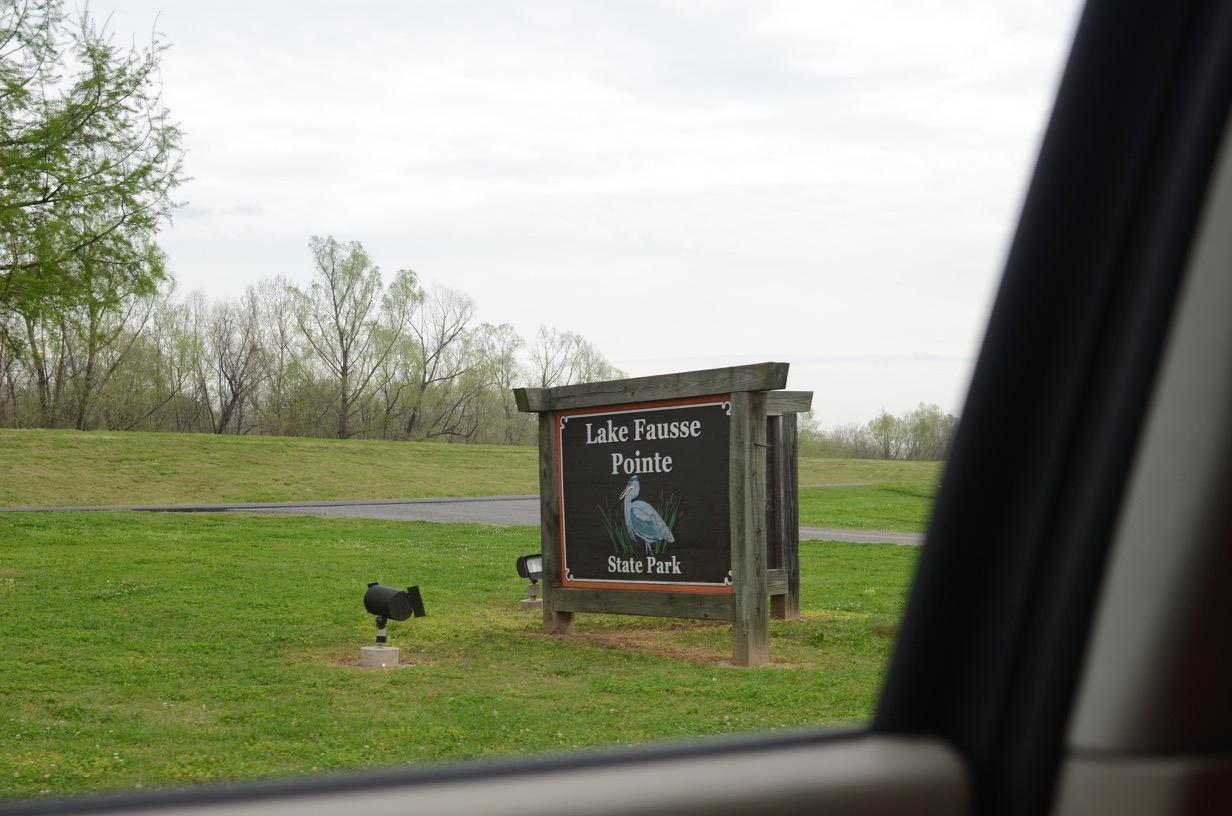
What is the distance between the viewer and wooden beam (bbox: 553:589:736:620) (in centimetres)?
773

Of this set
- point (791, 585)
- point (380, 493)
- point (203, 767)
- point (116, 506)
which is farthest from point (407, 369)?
point (380, 493)

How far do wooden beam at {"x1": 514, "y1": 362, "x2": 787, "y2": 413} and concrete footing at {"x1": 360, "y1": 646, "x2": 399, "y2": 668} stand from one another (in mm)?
2194

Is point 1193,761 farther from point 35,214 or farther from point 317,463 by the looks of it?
point 317,463

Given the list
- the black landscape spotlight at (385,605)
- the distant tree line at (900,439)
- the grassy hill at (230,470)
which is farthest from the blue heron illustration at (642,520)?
the grassy hill at (230,470)

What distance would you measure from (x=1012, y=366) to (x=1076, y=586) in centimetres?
28

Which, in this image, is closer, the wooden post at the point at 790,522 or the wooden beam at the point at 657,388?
the wooden beam at the point at 657,388

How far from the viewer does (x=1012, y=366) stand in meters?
1.38

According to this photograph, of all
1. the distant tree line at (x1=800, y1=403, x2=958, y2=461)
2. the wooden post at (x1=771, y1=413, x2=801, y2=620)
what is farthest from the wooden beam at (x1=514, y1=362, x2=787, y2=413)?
the distant tree line at (x1=800, y1=403, x2=958, y2=461)

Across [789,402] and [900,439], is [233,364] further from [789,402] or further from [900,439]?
[789,402]

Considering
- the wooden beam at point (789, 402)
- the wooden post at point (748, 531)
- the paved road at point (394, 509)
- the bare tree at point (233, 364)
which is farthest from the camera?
the paved road at point (394, 509)

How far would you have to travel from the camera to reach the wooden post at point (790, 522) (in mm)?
9633

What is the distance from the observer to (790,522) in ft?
31.8

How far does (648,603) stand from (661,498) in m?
0.73

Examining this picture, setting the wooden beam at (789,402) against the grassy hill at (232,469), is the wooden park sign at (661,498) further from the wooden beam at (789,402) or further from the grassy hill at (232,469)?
the grassy hill at (232,469)
